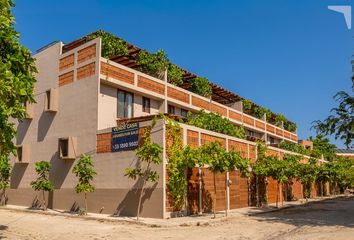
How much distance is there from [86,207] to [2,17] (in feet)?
49.5

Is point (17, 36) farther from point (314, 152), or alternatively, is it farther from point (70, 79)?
point (314, 152)

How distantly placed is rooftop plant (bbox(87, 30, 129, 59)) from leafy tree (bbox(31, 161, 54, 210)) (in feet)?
28.1

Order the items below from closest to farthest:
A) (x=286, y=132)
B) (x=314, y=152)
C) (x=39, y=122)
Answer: (x=39, y=122), (x=314, y=152), (x=286, y=132)

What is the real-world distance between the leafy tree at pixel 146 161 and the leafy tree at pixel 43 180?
732 cm

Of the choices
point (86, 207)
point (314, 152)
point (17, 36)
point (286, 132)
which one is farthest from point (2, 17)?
point (286, 132)

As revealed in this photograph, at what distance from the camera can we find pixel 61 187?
2742cm

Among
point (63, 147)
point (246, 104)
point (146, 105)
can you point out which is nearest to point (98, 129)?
point (63, 147)

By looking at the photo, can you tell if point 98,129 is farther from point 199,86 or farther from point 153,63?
point 199,86

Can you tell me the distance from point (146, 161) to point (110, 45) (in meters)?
9.21

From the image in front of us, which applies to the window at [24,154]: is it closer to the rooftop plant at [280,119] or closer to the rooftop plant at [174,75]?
the rooftop plant at [174,75]

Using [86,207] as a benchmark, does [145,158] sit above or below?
above

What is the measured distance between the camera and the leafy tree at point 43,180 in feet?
87.0

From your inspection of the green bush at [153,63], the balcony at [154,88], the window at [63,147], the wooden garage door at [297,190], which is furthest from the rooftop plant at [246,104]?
the window at [63,147]

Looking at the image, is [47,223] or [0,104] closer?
[0,104]
